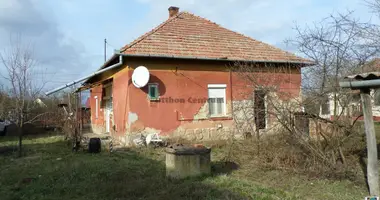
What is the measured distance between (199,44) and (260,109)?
6934mm

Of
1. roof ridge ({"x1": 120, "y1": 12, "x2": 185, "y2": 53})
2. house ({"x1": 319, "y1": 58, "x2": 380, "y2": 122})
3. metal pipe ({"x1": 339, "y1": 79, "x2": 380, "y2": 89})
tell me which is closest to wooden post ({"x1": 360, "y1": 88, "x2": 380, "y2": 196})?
metal pipe ({"x1": 339, "y1": 79, "x2": 380, "y2": 89})

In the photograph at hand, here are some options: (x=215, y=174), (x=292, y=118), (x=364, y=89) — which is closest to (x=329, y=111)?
(x=292, y=118)

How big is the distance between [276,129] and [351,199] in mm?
2599

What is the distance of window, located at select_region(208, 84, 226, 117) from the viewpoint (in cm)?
1381

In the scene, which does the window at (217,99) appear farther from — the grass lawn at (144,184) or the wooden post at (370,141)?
the wooden post at (370,141)

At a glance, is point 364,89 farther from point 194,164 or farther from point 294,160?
point 194,164

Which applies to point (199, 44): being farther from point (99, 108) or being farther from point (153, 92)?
point (99, 108)

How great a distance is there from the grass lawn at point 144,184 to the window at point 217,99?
5365mm

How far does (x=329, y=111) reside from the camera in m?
7.43

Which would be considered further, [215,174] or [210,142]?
[210,142]

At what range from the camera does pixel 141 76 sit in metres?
12.0

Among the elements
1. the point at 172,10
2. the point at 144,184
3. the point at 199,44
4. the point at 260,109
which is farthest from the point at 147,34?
the point at 144,184

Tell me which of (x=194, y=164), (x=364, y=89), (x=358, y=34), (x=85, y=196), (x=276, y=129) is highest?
(x=358, y=34)

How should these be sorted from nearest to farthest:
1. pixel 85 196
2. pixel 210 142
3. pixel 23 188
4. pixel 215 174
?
pixel 85 196 < pixel 23 188 < pixel 215 174 < pixel 210 142
